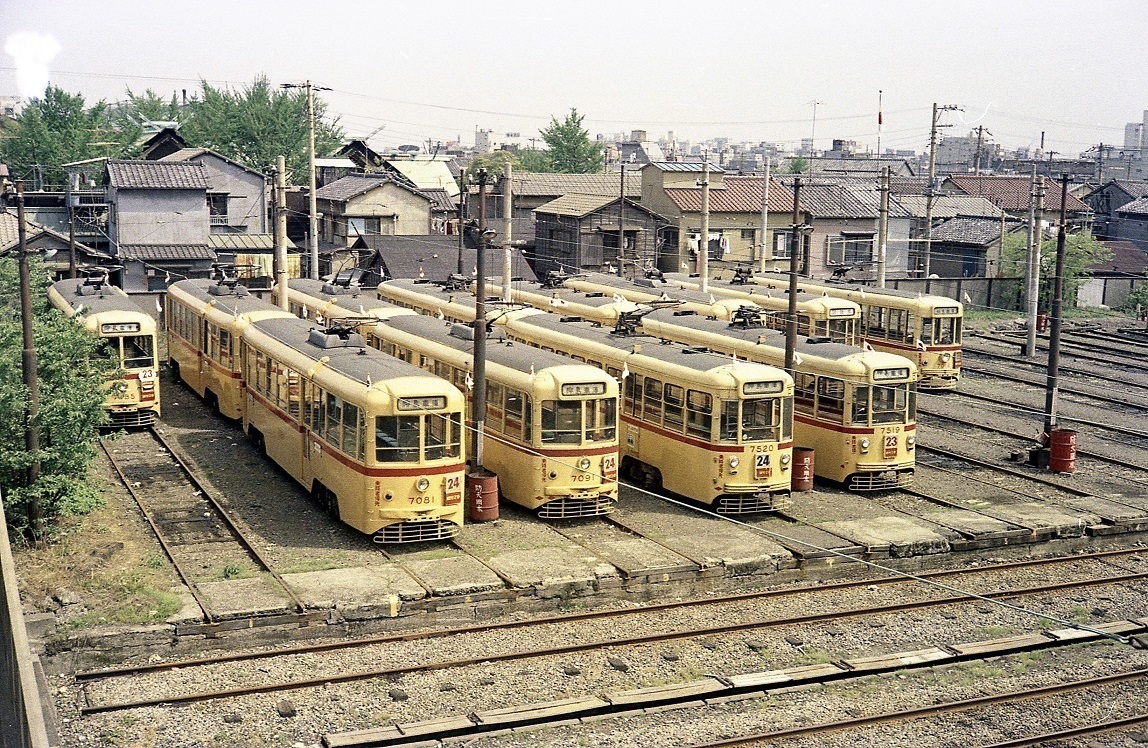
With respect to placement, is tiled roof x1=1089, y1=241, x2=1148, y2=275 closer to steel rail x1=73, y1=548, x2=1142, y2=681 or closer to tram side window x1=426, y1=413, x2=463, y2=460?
steel rail x1=73, y1=548, x2=1142, y2=681

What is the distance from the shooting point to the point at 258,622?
15.4 m

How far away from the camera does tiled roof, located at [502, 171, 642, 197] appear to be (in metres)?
64.1

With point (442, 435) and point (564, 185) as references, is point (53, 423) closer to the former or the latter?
point (442, 435)

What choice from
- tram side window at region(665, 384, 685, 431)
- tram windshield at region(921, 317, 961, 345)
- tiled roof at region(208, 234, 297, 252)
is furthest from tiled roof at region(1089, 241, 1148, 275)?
tram side window at region(665, 384, 685, 431)

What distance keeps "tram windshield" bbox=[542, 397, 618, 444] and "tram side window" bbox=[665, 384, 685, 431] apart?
1675mm

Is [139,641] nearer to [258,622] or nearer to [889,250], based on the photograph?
[258,622]

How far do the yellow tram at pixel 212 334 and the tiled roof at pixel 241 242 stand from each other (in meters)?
20.3

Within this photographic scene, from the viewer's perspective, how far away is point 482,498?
20234 millimetres

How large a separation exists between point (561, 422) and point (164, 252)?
31.4 m

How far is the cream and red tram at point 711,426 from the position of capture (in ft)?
67.9

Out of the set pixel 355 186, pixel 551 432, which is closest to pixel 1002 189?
pixel 355 186

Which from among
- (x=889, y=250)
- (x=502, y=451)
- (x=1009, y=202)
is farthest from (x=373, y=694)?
(x=1009, y=202)

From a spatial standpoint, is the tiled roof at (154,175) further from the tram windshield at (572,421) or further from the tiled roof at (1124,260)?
the tiled roof at (1124,260)

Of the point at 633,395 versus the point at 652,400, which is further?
the point at 633,395
